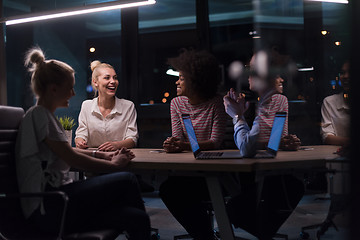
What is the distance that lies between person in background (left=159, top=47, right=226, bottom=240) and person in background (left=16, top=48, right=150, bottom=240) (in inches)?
21.1

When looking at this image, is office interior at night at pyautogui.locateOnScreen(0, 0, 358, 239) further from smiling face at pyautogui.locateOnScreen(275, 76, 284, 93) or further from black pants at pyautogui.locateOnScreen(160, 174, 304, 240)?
smiling face at pyautogui.locateOnScreen(275, 76, 284, 93)

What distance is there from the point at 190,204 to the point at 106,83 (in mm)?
1306

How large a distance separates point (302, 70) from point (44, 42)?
502 centimetres

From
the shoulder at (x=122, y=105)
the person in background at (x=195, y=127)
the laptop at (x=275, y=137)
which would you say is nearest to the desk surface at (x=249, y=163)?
the laptop at (x=275, y=137)

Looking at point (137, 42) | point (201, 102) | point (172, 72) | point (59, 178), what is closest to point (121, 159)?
point (59, 178)

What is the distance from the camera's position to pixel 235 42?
3.41 m

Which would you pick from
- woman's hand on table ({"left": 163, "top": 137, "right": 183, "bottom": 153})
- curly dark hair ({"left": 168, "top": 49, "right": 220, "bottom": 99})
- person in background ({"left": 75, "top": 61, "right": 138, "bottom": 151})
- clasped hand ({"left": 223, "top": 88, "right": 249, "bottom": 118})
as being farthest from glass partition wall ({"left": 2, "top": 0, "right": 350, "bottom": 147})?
clasped hand ({"left": 223, "top": 88, "right": 249, "bottom": 118})

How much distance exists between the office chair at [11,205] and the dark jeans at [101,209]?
0.14 ft

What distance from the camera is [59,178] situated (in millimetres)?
1809

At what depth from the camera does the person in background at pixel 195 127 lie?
8.04 ft

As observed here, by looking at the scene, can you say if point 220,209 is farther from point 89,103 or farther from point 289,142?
point 89,103

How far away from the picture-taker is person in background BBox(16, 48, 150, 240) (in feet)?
5.70

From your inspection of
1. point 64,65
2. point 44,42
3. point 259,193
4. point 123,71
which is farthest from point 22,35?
point 259,193

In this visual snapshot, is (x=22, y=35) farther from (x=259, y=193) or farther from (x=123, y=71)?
(x=259, y=193)
